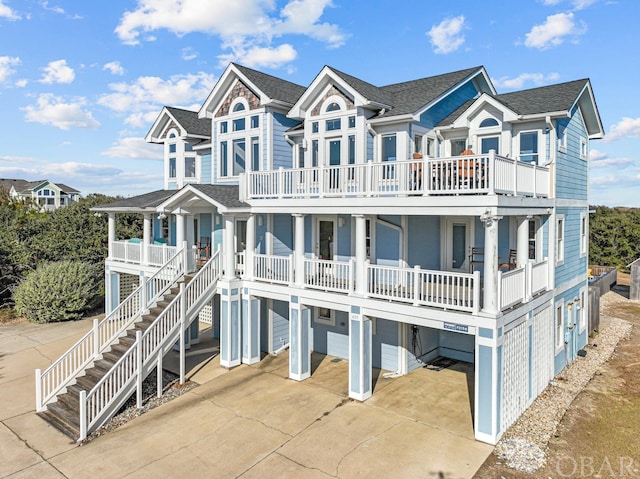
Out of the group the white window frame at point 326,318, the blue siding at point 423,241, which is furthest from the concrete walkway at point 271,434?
the blue siding at point 423,241

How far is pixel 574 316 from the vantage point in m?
15.4

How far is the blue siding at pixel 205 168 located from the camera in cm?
1933

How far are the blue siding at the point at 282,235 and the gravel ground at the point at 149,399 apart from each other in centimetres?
543

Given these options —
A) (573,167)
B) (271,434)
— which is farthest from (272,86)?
(271,434)

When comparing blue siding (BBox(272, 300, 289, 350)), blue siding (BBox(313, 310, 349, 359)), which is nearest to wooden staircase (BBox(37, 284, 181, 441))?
blue siding (BBox(272, 300, 289, 350))

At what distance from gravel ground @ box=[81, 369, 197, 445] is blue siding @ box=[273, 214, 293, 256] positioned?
214 inches

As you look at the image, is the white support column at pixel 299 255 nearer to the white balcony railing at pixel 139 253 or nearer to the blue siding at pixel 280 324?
the blue siding at pixel 280 324

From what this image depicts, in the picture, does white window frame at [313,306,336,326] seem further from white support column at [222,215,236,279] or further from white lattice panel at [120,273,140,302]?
white lattice panel at [120,273,140,302]

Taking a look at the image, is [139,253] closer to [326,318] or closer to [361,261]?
[326,318]

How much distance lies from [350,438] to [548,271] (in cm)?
771

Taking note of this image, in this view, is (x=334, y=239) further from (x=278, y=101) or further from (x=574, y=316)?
(x=574, y=316)

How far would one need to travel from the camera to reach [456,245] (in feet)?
44.5

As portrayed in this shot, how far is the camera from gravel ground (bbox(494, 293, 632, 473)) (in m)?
9.18

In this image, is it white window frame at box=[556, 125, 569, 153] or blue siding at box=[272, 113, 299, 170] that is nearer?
white window frame at box=[556, 125, 569, 153]
